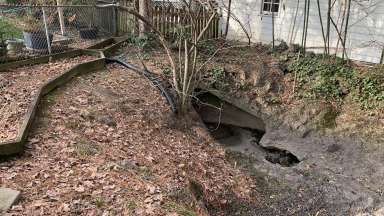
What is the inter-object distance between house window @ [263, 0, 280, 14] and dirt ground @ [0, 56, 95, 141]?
21.1ft

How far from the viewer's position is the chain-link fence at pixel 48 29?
9.24 meters

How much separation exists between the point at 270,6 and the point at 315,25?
177cm

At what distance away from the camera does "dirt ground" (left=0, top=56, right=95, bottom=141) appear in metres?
5.83

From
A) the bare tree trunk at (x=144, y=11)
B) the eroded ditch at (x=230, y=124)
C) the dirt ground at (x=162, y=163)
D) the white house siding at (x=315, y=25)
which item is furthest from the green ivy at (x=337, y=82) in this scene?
the bare tree trunk at (x=144, y=11)

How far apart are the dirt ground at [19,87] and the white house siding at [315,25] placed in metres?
6.02

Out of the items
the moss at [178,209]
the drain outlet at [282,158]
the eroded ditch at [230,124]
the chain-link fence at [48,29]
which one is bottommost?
the drain outlet at [282,158]

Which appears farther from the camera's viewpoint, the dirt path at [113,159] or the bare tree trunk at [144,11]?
the bare tree trunk at [144,11]

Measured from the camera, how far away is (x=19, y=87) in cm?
731

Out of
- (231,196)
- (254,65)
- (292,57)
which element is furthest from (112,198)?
(292,57)

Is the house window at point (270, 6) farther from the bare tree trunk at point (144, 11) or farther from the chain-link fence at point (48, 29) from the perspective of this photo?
the chain-link fence at point (48, 29)

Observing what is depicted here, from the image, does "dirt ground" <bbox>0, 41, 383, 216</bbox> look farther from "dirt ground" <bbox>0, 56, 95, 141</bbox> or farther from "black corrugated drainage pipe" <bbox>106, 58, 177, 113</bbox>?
"dirt ground" <bbox>0, 56, 95, 141</bbox>

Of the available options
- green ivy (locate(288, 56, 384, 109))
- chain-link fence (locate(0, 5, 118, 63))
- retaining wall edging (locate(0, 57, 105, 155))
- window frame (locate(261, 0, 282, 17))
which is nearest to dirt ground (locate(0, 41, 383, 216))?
retaining wall edging (locate(0, 57, 105, 155))

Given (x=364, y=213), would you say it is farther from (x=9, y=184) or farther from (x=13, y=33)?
(x=13, y=33)

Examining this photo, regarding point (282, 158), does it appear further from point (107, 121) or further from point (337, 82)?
point (107, 121)
